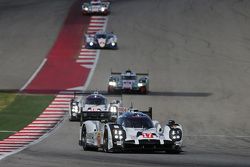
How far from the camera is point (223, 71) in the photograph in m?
56.6

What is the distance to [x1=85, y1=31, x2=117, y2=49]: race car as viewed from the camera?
213ft

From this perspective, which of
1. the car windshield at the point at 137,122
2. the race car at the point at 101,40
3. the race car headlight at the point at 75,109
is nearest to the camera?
the car windshield at the point at 137,122

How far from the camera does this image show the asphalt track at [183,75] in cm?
2498

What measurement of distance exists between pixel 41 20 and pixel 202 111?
1414 inches

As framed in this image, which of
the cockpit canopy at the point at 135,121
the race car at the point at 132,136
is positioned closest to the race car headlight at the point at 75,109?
the race car at the point at 132,136

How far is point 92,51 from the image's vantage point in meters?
64.8

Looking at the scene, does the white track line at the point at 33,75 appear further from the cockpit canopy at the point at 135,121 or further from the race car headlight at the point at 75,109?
the cockpit canopy at the point at 135,121

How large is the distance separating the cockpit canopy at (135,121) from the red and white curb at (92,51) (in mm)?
30731

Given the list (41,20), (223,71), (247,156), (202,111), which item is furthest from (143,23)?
(247,156)

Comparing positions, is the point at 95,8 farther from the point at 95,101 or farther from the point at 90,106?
the point at 90,106

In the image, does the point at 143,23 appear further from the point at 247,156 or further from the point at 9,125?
the point at 247,156

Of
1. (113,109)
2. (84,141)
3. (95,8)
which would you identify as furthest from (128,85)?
(95,8)

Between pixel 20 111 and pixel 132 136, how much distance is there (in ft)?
54.2

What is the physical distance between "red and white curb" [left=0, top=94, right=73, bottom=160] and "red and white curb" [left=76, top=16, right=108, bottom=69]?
41.6ft
